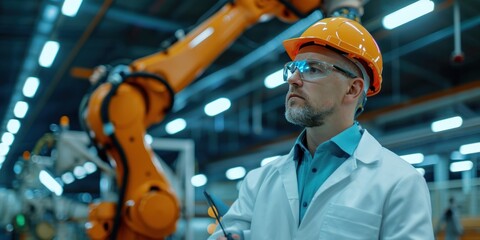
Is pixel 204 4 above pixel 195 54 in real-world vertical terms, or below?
above

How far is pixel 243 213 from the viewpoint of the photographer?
2.29m

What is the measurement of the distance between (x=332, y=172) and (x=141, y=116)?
2.77 metres

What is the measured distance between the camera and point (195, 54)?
498cm

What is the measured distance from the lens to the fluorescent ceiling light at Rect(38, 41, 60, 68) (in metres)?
11.5

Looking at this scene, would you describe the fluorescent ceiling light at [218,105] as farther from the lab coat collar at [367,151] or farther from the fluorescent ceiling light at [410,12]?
the lab coat collar at [367,151]

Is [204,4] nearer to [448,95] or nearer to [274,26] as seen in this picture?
[274,26]

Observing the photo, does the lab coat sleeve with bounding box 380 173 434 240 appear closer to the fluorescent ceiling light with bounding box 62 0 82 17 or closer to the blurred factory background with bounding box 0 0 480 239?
the blurred factory background with bounding box 0 0 480 239

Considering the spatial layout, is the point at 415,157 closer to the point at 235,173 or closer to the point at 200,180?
the point at 235,173

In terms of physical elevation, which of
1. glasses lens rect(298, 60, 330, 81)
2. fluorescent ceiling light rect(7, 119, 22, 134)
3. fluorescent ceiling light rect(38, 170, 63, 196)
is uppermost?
fluorescent ceiling light rect(7, 119, 22, 134)

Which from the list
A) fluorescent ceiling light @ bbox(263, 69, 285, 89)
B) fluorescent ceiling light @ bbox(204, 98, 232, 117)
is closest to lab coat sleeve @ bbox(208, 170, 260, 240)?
fluorescent ceiling light @ bbox(263, 69, 285, 89)

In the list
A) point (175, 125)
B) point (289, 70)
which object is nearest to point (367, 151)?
point (289, 70)

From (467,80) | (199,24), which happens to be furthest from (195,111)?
(199,24)

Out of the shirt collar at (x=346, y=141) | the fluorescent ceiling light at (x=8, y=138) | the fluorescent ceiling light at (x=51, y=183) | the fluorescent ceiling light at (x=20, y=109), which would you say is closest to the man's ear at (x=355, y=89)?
the shirt collar at (x=346, y=141)

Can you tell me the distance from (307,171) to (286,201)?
16 cm
